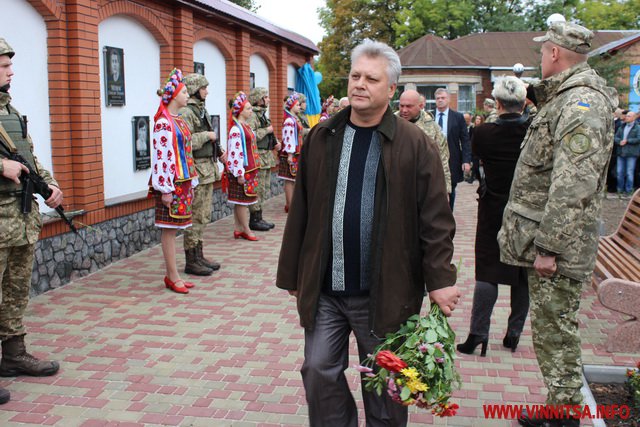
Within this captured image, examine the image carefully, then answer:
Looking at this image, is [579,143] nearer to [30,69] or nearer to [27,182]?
[27,182]

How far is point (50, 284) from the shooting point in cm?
722

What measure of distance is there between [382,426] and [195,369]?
2105 millimetres

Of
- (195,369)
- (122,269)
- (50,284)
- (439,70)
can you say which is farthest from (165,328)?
(439,70)

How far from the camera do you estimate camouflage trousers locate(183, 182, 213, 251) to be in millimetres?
7805

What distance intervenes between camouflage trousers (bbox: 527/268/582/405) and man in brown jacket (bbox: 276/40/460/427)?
3.08 feet

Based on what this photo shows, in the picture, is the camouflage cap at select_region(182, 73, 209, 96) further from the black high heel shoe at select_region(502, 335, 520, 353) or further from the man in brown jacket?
the man in brown jacket

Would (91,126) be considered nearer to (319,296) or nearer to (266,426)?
(266,426)

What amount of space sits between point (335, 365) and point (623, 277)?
344 centimetres

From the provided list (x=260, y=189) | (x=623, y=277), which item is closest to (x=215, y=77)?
(x=260, y=189)

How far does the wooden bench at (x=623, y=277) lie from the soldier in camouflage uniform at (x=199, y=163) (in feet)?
14.0

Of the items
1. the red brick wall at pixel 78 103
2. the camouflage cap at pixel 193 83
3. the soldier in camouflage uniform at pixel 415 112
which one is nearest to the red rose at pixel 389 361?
the soldier in camouflage uniform at pixel 415 112

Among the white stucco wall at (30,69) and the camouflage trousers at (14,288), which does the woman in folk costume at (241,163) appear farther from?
the camouflage trousers at (14,288)

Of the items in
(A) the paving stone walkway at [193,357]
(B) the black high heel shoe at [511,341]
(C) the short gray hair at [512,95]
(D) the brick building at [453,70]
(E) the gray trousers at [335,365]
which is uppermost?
(D) the brick building at [453,70]

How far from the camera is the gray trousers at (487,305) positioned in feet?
17.5
